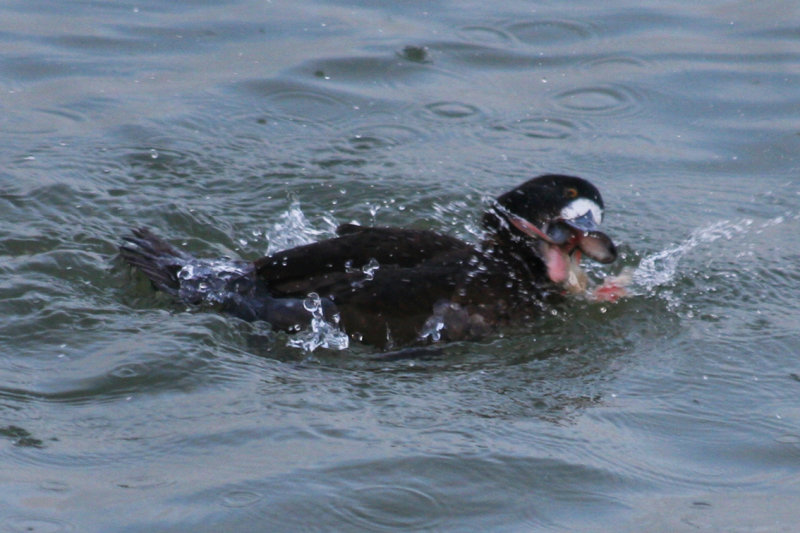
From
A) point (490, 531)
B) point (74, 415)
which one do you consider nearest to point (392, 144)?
point (74, 415)

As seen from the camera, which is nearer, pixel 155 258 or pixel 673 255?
pixel 155 258

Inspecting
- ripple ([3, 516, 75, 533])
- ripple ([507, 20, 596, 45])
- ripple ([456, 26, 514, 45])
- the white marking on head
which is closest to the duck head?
the white marking on head

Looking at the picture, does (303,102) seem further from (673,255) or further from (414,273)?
(414,273)

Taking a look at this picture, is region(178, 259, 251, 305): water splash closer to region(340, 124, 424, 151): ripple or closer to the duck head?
the duck head

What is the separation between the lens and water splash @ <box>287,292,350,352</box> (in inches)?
206

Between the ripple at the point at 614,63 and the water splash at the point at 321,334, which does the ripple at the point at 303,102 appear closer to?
the ripple at the point at 614,63

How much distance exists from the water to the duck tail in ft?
0.34

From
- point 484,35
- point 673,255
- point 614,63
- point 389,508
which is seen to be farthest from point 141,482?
point 484,35

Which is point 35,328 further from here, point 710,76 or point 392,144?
point 710,76

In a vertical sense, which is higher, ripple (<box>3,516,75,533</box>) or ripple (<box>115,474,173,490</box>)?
ripple (<box>115,474,173,490</box>)

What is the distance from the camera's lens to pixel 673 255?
260 inches

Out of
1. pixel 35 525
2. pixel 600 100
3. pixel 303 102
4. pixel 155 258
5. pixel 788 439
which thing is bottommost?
pixel 35 525

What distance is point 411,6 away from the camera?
33.4 feet

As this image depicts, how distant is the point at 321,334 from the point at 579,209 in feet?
4.35
